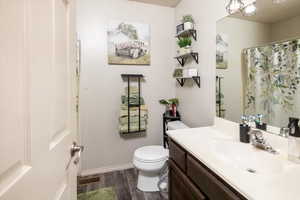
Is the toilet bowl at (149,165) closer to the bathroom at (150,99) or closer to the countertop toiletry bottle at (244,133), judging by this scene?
the bathroom at (150,99)

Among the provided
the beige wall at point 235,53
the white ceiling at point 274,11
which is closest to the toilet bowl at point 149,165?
the beige wall at point 235,53

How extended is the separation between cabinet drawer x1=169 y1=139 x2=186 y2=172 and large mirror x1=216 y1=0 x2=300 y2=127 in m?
→ 0.58

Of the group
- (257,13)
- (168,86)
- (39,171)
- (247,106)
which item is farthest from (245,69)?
(39,171)

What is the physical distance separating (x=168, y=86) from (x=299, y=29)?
66.9 inches

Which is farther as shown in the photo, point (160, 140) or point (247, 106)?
point (160, 140)

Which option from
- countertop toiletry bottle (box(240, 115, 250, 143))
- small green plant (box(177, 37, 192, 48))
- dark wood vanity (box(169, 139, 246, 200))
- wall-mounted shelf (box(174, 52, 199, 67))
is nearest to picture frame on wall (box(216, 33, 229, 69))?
wall-mounted shelf (box(174, 52, 199, 67))

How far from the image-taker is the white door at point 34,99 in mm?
421

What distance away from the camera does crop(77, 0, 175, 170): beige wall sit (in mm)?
2186

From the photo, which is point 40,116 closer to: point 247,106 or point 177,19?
point 247,106

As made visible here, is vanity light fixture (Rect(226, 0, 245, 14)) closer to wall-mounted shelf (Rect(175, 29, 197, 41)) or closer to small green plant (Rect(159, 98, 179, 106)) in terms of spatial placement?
wall-mounted shelf (Rect(175, 29, 197, 41))

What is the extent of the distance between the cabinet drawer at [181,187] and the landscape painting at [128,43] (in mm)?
1509

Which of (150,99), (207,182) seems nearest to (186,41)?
(150,99)

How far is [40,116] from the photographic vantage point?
0.57 meters

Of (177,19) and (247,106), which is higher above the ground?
(177,19)
